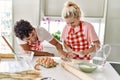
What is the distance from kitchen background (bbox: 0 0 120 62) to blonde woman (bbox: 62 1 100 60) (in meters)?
0.70

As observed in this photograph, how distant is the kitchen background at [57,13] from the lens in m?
2.79

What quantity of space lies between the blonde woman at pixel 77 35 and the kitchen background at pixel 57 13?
2.29 feet

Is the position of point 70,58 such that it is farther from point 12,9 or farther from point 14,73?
point 12,9

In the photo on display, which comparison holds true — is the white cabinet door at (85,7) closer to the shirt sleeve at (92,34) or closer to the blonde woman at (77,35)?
the blonde woman at (77,35)

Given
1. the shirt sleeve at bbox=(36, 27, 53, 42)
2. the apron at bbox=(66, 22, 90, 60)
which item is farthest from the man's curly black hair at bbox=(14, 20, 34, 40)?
the apron at bbox=(66, 22, 90, 60)

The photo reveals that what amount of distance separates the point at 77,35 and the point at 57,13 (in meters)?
0.90

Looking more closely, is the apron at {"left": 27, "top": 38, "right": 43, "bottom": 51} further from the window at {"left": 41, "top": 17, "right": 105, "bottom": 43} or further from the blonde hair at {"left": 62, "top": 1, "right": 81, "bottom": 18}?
the window at {"left": 41, "top": 17, "right": 105, "bottom": 43}

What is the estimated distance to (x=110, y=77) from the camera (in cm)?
138

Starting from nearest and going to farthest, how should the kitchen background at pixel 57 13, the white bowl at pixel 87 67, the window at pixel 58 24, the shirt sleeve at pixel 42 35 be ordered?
the white bowl at pixel 87 67
the shirt sleeve at pixel 42 35
the kitchen background at pixel 57 13
the window at pixel 58 24

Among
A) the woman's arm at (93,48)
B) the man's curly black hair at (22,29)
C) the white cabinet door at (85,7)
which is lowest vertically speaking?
the woman's arm at (93,48)

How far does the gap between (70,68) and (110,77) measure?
0.92 ft

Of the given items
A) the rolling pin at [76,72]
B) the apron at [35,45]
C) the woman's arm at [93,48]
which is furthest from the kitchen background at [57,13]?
the rolling pin at [76,72]

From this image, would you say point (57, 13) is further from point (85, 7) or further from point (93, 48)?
point (93, 48)

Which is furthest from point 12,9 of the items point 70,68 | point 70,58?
point 70,68
